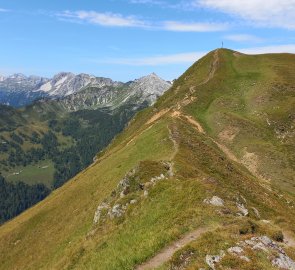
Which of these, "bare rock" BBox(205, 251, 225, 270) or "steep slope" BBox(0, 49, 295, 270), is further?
"steep slope" BBox(0, 49, 295, 270)

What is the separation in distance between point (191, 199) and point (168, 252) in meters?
7.85

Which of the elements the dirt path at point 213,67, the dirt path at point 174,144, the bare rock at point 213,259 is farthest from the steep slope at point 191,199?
the dirt path at point 213,67

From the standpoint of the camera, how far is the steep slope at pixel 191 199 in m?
25.7

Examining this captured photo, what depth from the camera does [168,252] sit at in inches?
1025

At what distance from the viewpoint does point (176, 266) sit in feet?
74.9

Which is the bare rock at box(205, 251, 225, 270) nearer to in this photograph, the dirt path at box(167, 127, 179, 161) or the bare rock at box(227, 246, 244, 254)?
the bare rock at box(227, 246, 244, 254)

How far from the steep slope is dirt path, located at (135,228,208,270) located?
22cm

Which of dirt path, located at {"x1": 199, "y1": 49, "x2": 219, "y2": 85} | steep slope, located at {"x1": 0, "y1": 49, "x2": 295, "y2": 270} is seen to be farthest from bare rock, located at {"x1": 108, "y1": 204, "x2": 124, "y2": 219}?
dirt path, located at {"x1": 199, "y1": 49, "x2": 219, "y2": 85}

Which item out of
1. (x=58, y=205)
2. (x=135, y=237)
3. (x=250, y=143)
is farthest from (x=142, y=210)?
(x=250, y=143)

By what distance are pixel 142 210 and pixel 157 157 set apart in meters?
27.7

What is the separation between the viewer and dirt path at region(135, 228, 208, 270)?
24.8m

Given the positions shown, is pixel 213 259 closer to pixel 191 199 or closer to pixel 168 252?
pixel 168 252

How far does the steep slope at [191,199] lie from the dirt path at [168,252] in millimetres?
219

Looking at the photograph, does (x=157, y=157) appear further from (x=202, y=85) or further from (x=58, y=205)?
(x=202, y=85)
